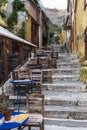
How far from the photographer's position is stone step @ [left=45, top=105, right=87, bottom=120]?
12.0 m

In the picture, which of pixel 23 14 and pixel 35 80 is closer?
pixel 35 80

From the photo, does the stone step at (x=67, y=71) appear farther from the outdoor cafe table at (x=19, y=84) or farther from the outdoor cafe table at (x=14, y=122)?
the outdoor cafe table at (x=14, y=122)

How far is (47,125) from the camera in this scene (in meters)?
10.9

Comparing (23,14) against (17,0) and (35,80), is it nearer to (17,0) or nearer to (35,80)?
(17,0)

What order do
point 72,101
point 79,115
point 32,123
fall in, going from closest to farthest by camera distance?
Result: point 32,123 → point 79,115 → point 72,101

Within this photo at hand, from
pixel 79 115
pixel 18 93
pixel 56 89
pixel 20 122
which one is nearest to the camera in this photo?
pixel 20 122

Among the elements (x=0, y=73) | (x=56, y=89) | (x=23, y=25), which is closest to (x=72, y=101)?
(x=56, y=89)

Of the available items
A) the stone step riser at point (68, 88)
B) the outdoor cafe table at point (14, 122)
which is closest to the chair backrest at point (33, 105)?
the outdoor cafe table at point (14, 122)

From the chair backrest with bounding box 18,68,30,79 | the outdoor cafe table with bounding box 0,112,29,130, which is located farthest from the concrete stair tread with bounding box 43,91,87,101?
the outdoor cafe table with bounding box 0,112,29,130

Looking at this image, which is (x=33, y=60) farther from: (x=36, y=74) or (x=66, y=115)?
(x=66, y=115)

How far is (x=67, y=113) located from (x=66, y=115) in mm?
83

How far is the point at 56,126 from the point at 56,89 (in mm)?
4742

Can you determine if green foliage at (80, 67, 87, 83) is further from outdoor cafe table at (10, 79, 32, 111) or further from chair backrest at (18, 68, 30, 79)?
outdoor cafe table at (10, 79, 32, 111)

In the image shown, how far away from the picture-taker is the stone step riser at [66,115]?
11922mm
